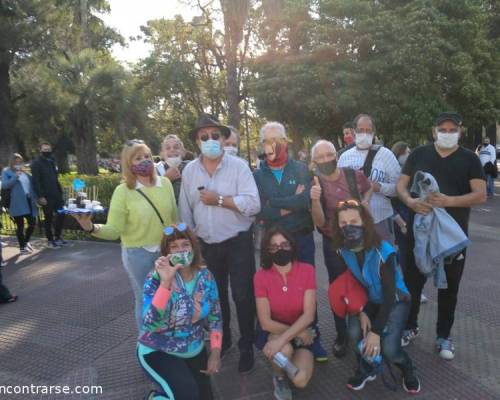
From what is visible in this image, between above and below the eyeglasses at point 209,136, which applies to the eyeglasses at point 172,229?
below

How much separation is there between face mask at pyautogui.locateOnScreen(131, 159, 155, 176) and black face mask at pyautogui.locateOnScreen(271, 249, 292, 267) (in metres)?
1.13

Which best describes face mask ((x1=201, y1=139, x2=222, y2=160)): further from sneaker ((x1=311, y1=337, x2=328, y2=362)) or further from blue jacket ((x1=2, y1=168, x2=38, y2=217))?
blue jacket ((x1=2, y1=168, x2=38, y2=217))

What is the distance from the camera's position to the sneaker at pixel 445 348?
3.36m

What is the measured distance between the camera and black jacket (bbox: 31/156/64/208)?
771 centimetres

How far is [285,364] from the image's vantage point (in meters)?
2.85

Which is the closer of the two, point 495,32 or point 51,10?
point 495,32

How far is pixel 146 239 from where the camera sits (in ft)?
10.5

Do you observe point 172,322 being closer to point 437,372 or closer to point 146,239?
point 146,239

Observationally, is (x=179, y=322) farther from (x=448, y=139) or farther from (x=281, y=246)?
(x=448, y=139)

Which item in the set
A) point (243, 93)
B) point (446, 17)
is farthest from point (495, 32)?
point (243, 93)

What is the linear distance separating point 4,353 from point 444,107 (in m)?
14.0

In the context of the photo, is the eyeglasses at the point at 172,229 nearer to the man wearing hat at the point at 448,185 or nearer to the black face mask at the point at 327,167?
the black face mask at the point at 327,167

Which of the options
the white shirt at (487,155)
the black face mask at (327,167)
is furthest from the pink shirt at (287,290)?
the white shirt at (487,155)

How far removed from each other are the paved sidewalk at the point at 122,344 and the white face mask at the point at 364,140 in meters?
1.78
